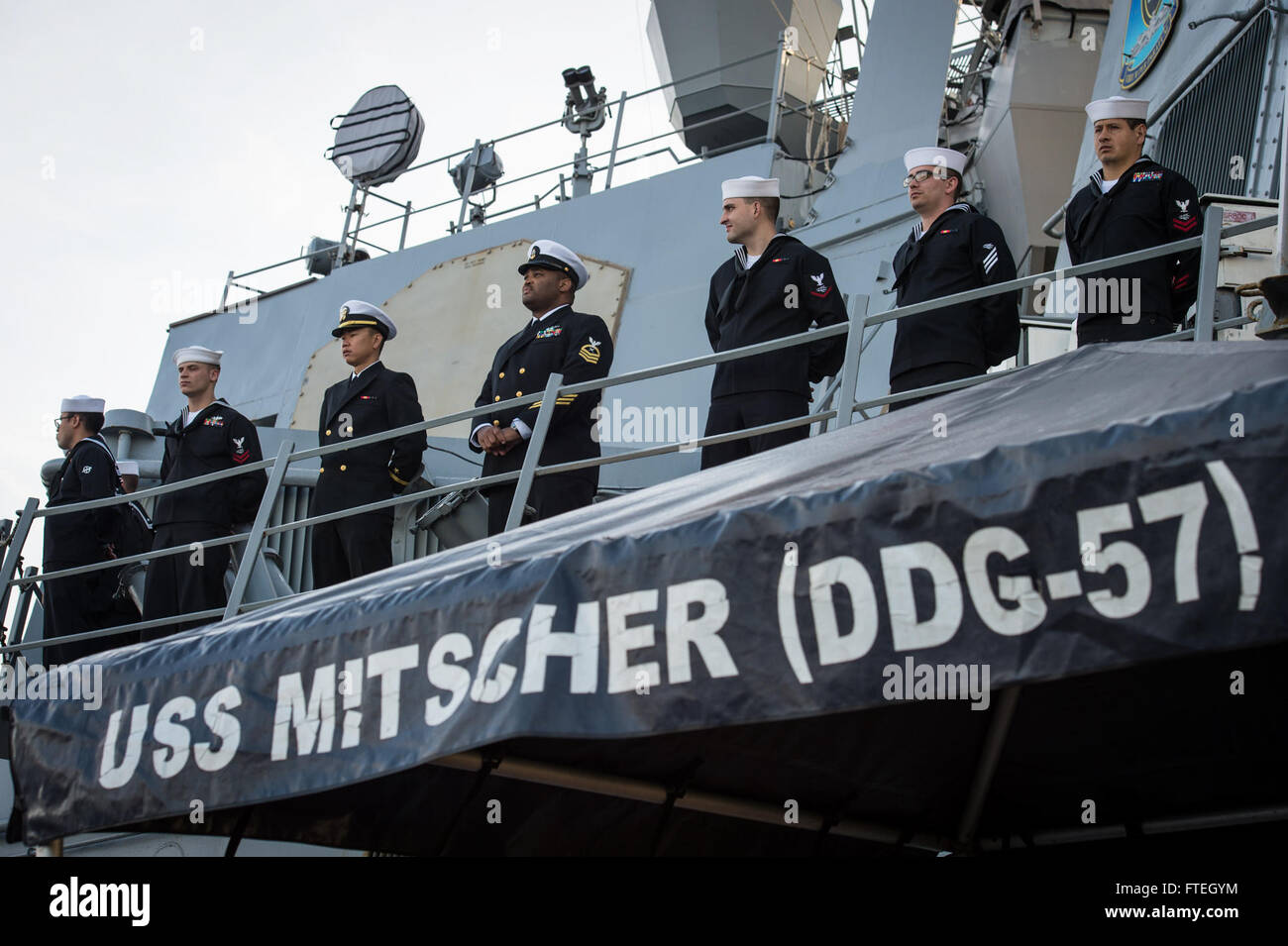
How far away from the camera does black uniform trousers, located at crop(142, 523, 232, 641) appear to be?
6.46 m

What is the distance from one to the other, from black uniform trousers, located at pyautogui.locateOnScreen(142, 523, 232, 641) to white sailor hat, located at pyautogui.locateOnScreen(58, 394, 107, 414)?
3.45 ft

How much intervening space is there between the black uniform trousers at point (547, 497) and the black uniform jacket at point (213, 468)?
1541 mm

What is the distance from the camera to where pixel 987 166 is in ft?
34.2

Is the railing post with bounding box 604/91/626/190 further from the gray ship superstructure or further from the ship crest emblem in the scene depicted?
the ship crest emblem

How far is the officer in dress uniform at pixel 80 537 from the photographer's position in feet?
22.9

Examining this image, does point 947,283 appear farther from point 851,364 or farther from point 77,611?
point 77,611

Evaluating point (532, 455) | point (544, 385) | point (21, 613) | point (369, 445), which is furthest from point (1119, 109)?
point (21, 613)

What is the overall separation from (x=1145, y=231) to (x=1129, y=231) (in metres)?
0.05

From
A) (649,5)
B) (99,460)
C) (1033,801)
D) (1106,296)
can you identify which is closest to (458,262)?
(649,5)

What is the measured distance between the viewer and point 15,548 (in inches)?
242

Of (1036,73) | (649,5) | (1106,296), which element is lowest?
(1106,296)

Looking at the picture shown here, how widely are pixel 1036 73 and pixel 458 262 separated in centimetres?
460

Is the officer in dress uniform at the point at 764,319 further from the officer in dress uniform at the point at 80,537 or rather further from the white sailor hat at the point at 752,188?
the officer in dress uniform at the point at 80,537
